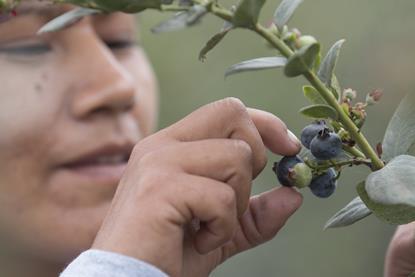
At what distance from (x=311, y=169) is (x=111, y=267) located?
193mm

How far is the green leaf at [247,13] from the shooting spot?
570mm

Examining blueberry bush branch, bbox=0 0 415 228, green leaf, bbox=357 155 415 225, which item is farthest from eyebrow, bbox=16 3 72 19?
green leaf, bbox=357 155 415 225

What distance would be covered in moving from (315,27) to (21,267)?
207cm

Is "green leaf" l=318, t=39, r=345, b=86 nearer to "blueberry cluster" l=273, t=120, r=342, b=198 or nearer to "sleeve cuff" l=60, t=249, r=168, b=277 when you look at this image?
"blueberry cluster" l=273, t=120, r=342, b=198

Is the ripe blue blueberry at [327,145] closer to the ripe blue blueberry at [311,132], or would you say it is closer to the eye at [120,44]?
the ripe blue blueberry at [311,132]

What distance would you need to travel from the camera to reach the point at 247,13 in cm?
58

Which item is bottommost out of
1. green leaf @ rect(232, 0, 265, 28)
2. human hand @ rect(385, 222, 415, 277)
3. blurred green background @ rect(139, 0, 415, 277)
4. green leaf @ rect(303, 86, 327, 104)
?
blurred green background @ rect(139, 0, 415, 277)

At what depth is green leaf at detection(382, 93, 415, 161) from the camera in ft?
2.18

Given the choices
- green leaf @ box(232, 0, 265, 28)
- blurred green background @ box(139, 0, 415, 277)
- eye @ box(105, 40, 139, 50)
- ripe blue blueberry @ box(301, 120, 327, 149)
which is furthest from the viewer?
blurred green background @ box(139, 0, 415, 277)

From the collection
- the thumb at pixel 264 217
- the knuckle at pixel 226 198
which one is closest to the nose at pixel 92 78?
the thumb at pixel 264 217

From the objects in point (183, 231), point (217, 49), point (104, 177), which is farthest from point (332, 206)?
point (183, 231)

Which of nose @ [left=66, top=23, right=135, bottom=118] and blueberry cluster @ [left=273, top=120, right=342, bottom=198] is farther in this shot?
nose @ [left=66, top=23, right=135, bottom=118]

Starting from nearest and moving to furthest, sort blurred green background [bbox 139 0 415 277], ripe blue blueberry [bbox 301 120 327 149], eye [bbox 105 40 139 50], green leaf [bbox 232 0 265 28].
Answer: green leaf [bbox 232 0 265 28], ripe blue blueberry [bbox 301 120 327 149], eye [bbox 105 40 139 50], blurred green background [bbox 139 0 415 277]

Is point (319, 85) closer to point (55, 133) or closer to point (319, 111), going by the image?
point (319, 111)
